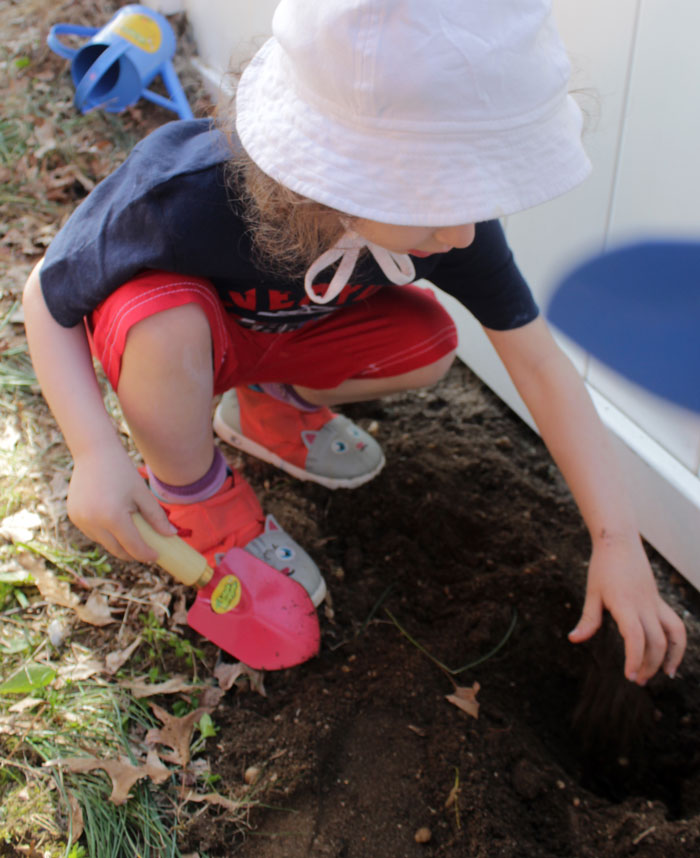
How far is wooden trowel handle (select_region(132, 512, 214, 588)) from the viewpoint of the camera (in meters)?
1.22

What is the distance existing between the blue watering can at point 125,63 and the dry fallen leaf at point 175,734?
2.27 m

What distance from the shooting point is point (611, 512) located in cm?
129

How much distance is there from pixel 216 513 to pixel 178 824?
556 mm

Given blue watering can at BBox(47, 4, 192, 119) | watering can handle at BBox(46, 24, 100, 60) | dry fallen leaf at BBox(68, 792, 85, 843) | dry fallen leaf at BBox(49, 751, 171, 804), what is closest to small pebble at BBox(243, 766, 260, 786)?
dry fallen leaf at BBox(49, 751, 171, 804)

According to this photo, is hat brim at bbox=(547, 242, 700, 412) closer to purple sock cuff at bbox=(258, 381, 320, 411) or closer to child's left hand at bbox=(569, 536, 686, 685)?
child's left hand at bbox=(569, 536, 686, 685)

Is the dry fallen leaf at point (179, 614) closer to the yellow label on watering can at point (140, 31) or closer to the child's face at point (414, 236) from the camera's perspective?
the child's face at point (414, 236)

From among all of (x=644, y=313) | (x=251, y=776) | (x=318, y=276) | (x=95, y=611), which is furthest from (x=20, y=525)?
(x=644, y=313)

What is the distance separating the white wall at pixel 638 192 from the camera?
50.4 inches

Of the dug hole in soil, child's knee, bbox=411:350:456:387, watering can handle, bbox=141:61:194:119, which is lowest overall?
the dug hole in soil

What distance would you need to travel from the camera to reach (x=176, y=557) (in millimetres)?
1276

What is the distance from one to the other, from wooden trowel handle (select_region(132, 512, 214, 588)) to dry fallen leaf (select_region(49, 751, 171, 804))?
0.99 ft

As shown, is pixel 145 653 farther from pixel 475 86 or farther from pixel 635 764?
pixel 475 86

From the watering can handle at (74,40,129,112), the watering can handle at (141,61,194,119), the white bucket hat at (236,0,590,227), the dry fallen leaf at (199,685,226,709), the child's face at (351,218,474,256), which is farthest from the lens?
the watering can handle at (141,61,194,119)

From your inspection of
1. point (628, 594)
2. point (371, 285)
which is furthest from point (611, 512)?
point (371, 285)
